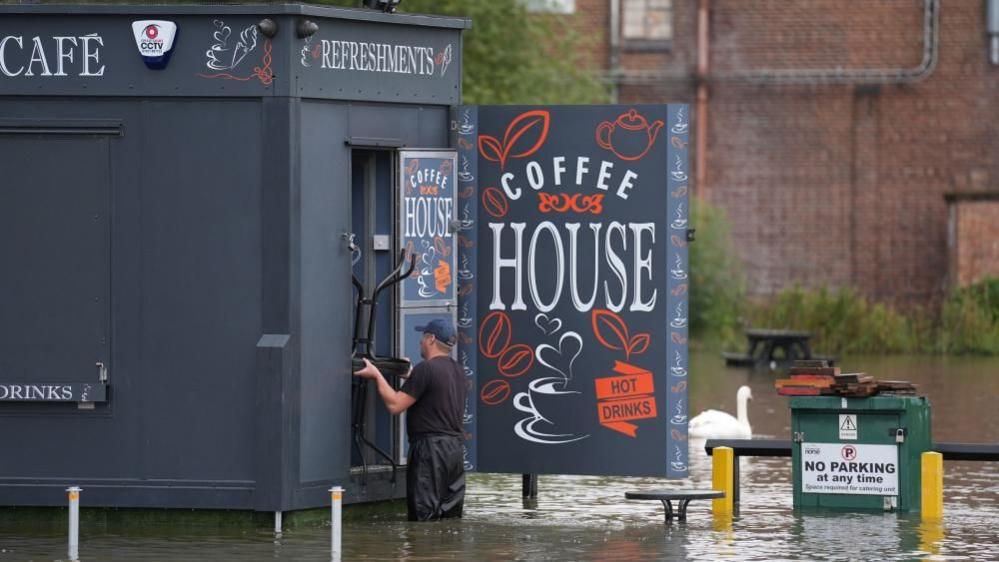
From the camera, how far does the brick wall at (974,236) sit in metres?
40.3

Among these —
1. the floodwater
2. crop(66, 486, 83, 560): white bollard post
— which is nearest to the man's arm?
the floodwater

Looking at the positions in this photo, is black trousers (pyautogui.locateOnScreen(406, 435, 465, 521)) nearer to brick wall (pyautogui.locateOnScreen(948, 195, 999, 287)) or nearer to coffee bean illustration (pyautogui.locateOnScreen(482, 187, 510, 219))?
coffee bean illustration (pyautogui.locateOnScreen(482, 187, 510, 219))

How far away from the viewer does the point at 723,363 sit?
3472 centimetres

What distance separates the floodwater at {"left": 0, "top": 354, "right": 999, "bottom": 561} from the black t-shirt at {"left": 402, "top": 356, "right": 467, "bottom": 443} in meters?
0.67

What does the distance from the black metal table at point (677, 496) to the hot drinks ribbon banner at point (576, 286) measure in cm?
37

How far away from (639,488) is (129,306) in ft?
16.8

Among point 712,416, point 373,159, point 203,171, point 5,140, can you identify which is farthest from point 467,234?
point 712,416

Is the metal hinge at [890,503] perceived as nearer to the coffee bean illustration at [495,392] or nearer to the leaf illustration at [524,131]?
the coffee bean illustration at [495,392]

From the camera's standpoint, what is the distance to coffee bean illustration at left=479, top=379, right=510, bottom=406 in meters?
15.2

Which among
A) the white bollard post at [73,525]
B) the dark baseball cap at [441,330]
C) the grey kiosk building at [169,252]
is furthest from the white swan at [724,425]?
the white bollard post at [73,525]

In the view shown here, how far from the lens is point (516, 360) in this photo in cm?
1514

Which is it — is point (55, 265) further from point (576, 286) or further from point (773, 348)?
point (773, 348)

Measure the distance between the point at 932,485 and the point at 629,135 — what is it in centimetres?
326

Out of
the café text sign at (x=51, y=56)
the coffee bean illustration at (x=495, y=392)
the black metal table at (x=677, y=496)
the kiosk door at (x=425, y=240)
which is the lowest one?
the black metal table at (x=677, y=496)
